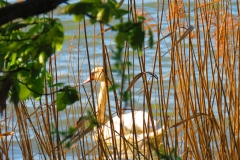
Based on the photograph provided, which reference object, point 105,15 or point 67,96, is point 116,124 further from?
point 105,15

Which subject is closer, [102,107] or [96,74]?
[96,74]

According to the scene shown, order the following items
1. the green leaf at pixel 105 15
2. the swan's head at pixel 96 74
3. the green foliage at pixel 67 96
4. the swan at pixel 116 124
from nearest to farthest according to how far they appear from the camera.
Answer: the green leaf at pixel 105 15 → the green foliage at pixel 67 96 → the swan at pixel 116 124 → the swan's head at pixel 96 74

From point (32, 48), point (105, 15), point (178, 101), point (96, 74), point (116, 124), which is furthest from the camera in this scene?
point (116, 124)

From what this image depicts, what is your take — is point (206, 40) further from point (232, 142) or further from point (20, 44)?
point (20, 44)

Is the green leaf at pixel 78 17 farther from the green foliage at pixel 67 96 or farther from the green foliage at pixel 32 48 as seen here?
the green foliage at pixel 67 96

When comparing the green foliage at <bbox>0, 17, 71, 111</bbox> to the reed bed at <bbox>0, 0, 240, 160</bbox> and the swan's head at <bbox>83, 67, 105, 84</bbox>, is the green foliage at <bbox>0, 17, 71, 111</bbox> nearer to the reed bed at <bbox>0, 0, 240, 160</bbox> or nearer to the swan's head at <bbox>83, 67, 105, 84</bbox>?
the reed bed at <bbox>0, 0, 240, 160</bbox>

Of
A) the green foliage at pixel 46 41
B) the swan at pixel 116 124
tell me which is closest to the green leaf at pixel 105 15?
the green foliage at pixel 46 41

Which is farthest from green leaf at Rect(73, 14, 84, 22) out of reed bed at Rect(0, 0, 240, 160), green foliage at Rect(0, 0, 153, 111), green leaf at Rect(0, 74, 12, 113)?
reed bed at Rect(0, 0, 240, 160)

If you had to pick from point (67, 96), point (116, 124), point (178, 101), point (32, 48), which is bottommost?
point (116, 124)

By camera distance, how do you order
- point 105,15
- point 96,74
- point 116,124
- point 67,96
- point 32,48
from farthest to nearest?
1. point 116,124
2. point 96,74
3. point 67,96
4. point 32,48
5. point 105,15

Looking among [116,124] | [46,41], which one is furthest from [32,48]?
[116,124]

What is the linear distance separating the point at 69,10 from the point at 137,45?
0.09 m

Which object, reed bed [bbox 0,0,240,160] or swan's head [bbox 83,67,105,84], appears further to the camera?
swan's head [bbox 83,67,105,84]

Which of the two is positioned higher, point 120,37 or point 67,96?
point 120,37
